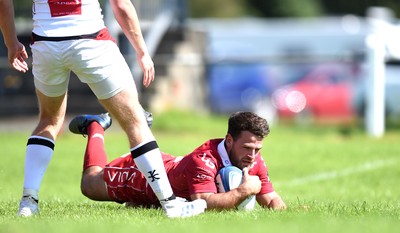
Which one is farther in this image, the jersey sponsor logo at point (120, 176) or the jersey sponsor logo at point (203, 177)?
the jersey sponsor logo at point (120, 176)

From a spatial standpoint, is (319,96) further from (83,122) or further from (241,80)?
(83,122)

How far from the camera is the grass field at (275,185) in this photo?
6.68 meters

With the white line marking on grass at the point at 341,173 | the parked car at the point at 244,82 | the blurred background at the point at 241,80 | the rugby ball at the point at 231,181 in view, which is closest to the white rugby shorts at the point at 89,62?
the rugby ball at the point at 231,181

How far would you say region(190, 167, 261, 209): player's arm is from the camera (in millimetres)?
7508

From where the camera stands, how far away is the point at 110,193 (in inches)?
331

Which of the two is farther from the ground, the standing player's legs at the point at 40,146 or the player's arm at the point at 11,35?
the player's arm at the point at 11,35

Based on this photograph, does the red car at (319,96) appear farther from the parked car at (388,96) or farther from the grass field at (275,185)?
the grass field at (275,185)

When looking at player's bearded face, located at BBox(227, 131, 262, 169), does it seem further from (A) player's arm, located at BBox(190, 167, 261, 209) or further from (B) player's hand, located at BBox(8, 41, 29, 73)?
(B) player's hand, located at BBox(8, 41, 29, 73)

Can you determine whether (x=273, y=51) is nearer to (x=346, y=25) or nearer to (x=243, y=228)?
(x=346, y=25)

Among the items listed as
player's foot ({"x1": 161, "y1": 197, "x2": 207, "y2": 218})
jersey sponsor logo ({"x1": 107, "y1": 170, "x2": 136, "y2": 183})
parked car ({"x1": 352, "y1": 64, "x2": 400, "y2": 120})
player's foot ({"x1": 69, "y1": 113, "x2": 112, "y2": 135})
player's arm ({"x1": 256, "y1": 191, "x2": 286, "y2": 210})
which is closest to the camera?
player's foot ({"x1": 161, "y1": 197, "x2": 207, "y2": 218})

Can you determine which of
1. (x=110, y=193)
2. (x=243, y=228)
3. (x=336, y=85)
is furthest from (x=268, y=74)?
(x=243, y=228)

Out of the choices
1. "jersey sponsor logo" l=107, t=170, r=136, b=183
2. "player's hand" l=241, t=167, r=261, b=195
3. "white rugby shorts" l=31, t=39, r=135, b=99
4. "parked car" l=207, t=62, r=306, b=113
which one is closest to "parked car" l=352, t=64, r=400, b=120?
"parked car" l=207, t=62, r=306, b=113

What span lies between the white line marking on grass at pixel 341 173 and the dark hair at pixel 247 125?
5.53 m

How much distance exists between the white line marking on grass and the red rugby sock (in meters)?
4.81
